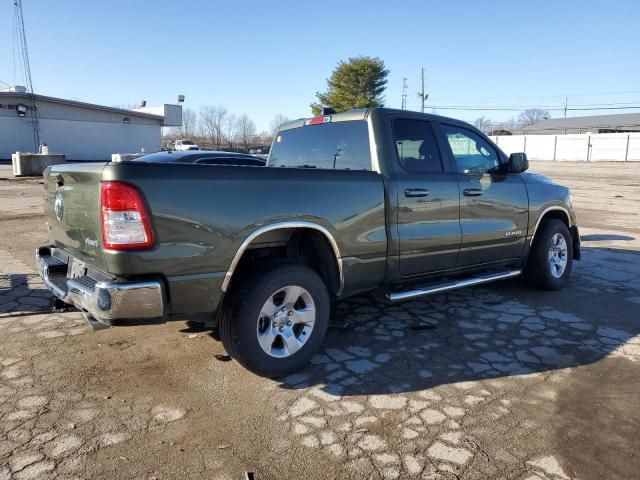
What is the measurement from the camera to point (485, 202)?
494 centimetres

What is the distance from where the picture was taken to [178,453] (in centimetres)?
269

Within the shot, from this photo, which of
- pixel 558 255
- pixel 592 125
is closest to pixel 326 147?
pixel 558 255

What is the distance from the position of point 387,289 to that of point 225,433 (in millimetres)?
1922

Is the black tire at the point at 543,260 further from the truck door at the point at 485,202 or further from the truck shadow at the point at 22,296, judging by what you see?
the truck shadow at the point at 22,296

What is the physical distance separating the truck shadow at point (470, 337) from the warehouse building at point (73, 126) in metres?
33.7

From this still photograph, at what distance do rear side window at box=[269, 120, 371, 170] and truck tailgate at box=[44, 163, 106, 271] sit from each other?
2.15m

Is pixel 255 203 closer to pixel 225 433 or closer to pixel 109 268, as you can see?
pixel 109 268

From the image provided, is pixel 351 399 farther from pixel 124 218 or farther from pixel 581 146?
pixel 581 146

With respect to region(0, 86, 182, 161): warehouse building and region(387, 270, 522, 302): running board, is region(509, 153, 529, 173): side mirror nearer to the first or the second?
region(387, 270, 522, 302): running board

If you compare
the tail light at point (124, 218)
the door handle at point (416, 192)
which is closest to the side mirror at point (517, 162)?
the door handle at point (416, 192)

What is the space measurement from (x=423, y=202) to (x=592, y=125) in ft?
267

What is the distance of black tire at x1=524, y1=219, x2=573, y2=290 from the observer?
5676 millimetres

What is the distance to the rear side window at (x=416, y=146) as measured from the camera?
4.37 meters

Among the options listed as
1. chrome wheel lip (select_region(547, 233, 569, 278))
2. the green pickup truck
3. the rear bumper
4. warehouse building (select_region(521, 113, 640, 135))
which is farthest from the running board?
warehouse building (select_region(521, 113, 640, 135))
